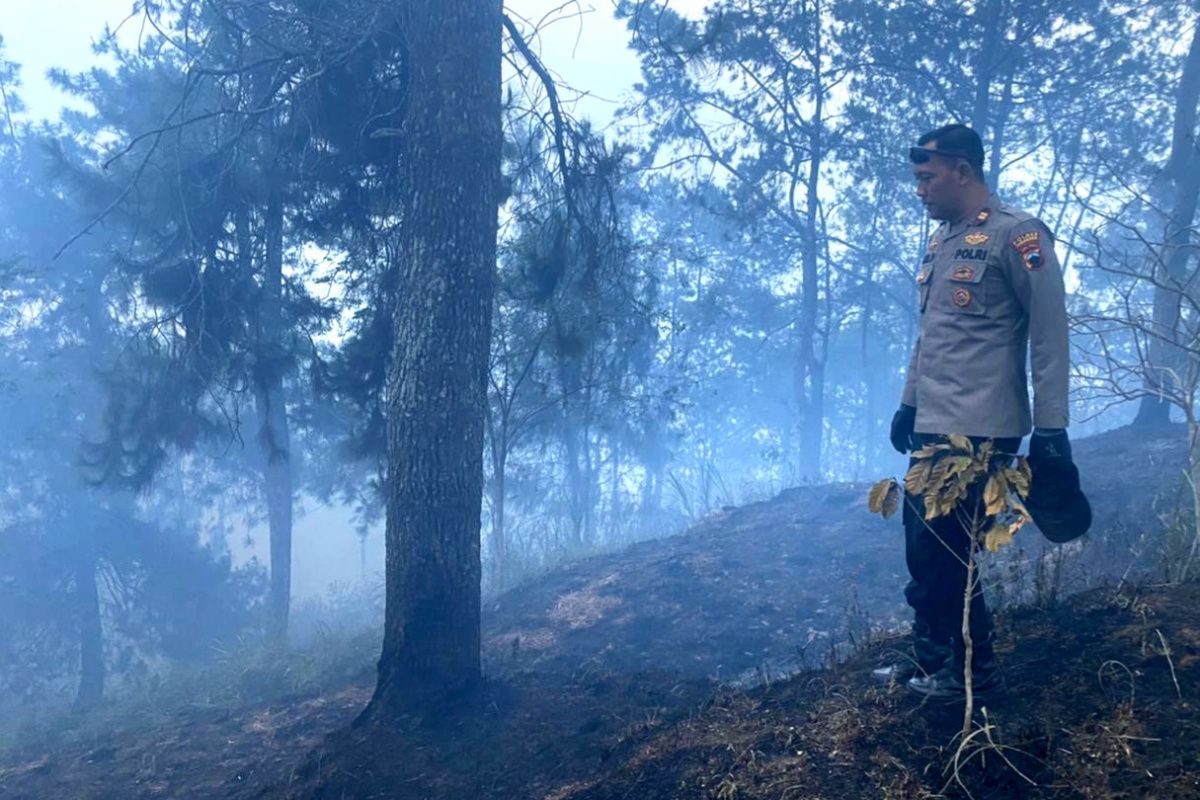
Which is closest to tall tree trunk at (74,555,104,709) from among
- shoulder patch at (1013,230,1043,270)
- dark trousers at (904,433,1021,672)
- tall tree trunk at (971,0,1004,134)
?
dark trousers at (904,433,1021,672)

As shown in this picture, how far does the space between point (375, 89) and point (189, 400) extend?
3631 mm

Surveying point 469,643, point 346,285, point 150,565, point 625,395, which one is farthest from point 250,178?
point 150,565

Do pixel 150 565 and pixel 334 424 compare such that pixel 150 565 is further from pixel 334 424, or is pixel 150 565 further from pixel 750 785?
pixel 750 785

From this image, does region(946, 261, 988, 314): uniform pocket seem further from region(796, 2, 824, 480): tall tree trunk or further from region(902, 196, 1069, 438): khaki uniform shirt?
region(796, 2, 824, 480): tall tree trunk

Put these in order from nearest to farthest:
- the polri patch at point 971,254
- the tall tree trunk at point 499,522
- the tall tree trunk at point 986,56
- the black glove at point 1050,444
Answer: the black glove at point 1050,444 → the polri patch at point 971,254 → the tall tree trunk at point 499,522 → the tall tree trunk at point 986,56

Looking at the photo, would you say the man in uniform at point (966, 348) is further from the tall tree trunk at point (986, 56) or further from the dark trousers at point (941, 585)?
the tall tree trunk at point (986, 56)

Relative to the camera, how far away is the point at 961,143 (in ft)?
12.0

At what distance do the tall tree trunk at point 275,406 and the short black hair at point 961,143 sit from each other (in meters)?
6.59

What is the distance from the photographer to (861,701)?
387cm

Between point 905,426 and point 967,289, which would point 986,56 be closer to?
point 905,426

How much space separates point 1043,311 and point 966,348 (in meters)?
0.34

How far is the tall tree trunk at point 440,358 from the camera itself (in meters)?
6.31

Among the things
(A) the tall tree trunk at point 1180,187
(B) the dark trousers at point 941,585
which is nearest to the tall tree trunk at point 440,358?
(B) the dark trousers at point 941,585

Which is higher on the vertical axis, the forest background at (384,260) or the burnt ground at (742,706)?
the forest background at (384,260)
